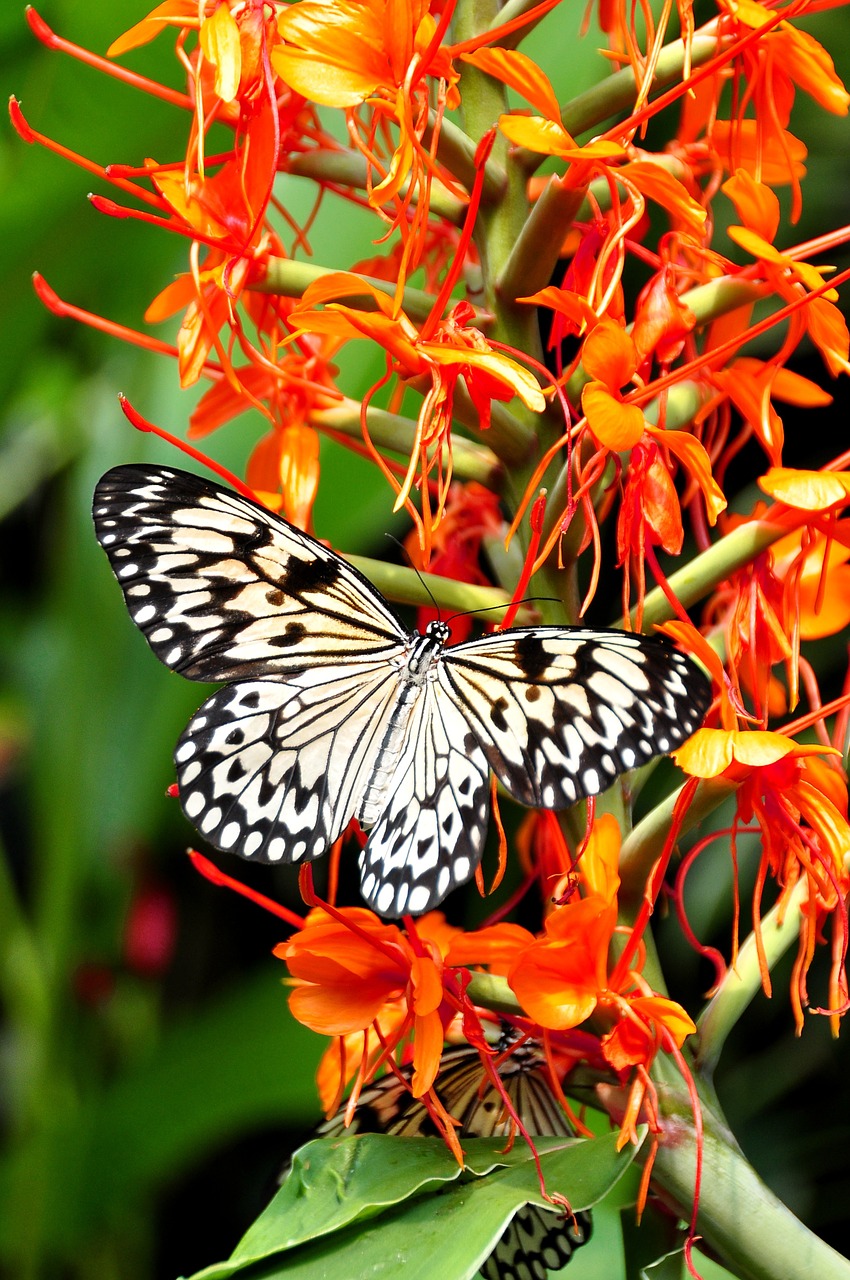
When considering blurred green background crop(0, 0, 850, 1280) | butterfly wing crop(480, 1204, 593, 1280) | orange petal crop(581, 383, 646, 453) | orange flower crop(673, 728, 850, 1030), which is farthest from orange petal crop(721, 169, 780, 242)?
butterfly wing crop(480, 1204, 593, 1280)

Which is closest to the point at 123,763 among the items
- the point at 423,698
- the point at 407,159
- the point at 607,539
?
the point at 607,539

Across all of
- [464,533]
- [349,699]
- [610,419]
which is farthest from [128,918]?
[610,419]

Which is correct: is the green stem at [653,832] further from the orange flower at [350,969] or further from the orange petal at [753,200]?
the orange petal at [753,200]

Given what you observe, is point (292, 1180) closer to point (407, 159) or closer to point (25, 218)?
point (407, 159)

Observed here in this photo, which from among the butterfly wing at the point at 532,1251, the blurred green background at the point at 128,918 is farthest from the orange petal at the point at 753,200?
the butterfly wing at the point at 532,1251

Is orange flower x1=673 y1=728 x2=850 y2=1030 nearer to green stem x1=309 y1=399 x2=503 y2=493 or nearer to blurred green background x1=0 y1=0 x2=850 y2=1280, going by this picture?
green stem x1=309 y1=399 x2=503 y2=493

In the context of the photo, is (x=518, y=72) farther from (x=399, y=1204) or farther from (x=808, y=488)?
(x=399, y=1204)
